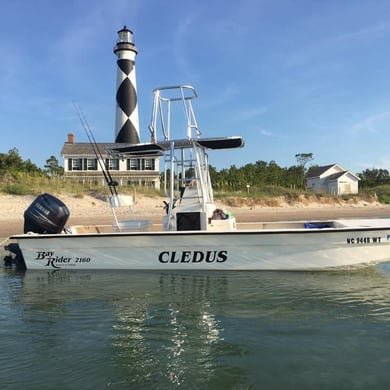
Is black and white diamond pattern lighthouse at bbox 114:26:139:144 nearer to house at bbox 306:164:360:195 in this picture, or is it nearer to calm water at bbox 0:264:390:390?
calm water at bbox 0:264:390:390

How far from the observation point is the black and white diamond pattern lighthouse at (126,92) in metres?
15.1

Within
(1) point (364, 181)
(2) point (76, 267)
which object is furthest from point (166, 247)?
(1) point (364, 181)

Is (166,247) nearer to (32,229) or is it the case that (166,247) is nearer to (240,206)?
(32,229)

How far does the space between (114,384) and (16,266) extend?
6.08 m

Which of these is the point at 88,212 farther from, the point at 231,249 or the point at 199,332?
the point at 199,332

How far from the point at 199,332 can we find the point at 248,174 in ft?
136

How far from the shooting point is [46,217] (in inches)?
334

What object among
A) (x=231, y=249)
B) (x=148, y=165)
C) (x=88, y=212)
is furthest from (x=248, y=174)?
(x=231, y=249)

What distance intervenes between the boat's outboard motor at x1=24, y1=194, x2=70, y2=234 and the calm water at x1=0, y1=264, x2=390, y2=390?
124cm

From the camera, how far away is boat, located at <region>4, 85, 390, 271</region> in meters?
7.72

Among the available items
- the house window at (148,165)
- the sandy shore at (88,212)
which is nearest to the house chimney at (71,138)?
the house window at (148,165)

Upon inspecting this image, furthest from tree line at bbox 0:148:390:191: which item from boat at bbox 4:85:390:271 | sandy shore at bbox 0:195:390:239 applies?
boat at bbox 4:85:390:271

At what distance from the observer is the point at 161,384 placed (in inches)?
148

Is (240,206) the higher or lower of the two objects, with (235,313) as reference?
higher
